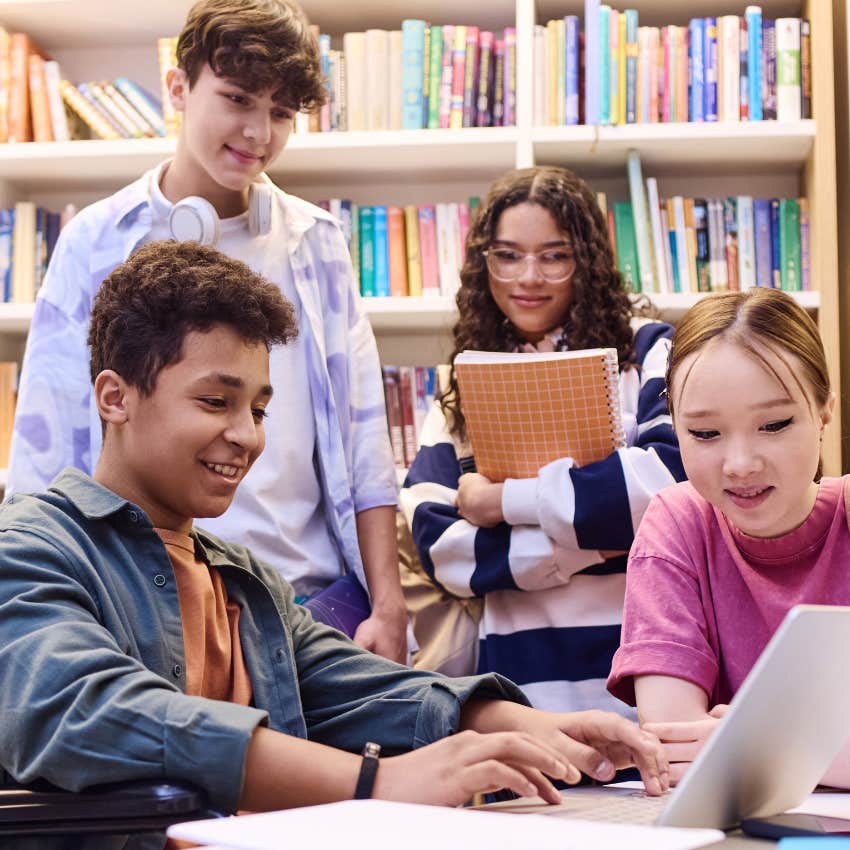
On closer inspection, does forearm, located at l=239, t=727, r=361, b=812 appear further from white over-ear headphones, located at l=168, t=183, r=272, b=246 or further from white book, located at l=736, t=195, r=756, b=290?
white book, located at l=736, t=195, r=756, b=290

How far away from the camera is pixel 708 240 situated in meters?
2.88

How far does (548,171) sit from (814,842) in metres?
1.60

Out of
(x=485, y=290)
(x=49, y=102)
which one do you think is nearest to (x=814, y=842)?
(x=485, y=290)

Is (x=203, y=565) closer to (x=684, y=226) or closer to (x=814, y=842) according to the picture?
(x=814, y=842)

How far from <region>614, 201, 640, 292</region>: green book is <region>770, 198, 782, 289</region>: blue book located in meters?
0.32

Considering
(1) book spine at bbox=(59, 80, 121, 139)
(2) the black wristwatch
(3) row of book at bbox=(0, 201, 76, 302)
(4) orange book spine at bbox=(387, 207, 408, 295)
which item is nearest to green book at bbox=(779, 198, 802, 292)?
(4) orange book spine at bbox=(387, 207, 408, 295)

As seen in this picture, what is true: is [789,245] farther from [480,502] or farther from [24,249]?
[24,249]

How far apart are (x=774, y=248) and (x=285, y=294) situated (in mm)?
1410

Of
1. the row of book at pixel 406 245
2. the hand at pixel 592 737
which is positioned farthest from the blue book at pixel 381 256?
the hand at pixel 592 737

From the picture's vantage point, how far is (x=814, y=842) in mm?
758

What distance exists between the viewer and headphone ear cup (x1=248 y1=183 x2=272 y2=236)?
1.99m

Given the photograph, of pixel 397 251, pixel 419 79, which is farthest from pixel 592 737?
pixel 419 79

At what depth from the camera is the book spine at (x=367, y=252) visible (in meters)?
2.96

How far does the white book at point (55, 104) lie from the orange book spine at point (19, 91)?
0.18 ft
